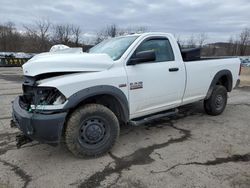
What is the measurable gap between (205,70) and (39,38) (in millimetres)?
52749

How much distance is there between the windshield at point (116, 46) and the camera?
4.23m

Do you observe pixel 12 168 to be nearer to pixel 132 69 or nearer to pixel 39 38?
pixel 132 69

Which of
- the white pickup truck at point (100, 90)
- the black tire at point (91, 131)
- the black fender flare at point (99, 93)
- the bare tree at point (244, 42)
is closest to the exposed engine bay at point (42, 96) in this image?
the white pickup truck at point (100, 90)

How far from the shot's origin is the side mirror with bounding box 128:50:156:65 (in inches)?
158

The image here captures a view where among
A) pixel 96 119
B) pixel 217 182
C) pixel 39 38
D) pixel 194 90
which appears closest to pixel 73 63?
pixel 96 119

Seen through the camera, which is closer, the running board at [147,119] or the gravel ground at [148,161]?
the gravel ground at [148,161]

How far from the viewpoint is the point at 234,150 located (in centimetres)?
412

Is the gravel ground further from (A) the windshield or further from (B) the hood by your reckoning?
(A) the windshield

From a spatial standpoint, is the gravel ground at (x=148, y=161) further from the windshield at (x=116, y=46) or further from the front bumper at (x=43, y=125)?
the windshield at (x=116, y=46)

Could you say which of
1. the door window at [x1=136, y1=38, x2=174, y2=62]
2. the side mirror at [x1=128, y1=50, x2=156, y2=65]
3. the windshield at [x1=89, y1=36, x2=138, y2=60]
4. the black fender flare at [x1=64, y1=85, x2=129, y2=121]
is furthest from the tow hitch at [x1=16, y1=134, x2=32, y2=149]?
the door window at [x1=136, y1=38, x2=174, y2=62]

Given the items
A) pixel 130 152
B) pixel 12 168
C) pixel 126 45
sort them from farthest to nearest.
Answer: pixel 126 45 < pixel 130 152 < pixel 12 168

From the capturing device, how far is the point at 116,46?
456 centimetres

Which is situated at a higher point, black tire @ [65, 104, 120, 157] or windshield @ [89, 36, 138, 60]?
windshield @ [89, 36, 138, 60]

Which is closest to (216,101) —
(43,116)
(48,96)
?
(48,96)
